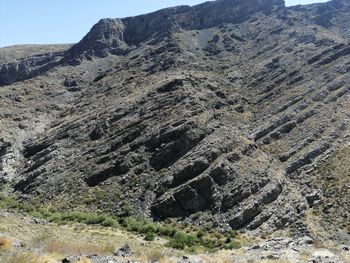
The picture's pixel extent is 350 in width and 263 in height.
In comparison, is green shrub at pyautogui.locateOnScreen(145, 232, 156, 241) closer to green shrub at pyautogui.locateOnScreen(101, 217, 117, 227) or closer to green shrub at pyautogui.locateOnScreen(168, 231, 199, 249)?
green shrub at pyautogui.locateOnScreen(168, 231, 199, 249)

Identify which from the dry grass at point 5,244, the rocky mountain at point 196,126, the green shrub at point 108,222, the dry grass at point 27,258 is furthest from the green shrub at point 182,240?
the dry grass at point 27,258

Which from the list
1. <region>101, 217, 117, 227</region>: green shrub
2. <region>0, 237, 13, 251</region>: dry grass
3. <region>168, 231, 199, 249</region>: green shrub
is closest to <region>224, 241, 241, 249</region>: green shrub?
<region>168, 231, 199, 249</region>: green shrub

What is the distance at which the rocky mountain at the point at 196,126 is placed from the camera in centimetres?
4400

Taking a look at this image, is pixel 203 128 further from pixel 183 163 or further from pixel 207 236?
pixel 207 236

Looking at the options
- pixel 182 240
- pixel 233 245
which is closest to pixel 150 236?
pixel 182 240

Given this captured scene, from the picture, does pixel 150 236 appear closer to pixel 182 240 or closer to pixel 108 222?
pixel 182 240

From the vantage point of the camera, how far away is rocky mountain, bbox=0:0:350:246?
44000 mm

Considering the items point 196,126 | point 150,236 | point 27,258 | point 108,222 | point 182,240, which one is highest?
point 27,258

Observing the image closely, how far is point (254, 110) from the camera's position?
205 feet

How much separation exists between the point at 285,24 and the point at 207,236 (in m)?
61.7

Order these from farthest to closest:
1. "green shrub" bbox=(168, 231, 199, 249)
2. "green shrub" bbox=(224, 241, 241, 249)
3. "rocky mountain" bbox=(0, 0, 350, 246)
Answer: "rocky mountain" bbox=(0, 0, 350, 246), "green shrub" bbox=(168, 231, 199, 249), "green shrub" bbox=(224, 241, 241, 249)

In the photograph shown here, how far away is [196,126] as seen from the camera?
177ft

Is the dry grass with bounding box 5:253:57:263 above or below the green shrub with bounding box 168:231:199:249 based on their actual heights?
above

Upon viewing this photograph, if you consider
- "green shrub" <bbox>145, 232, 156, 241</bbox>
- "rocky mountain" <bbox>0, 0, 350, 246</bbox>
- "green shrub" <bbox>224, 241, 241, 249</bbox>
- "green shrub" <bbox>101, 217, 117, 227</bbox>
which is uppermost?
"rocky mountain" <bbox>0, 0, 350, 246</bbox>
